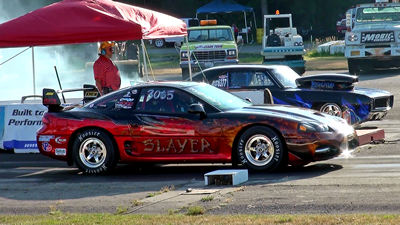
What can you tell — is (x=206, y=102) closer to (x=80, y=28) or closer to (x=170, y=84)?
(x=170, y=84)

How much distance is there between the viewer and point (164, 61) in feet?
150

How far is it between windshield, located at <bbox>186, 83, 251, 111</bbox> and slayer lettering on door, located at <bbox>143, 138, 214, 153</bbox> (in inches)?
23.5

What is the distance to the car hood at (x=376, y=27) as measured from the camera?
29944 mm

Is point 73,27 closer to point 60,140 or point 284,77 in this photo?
point 60,140

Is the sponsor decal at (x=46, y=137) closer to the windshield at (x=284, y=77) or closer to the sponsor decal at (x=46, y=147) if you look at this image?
the sponsor decal at (x=46, y=147)

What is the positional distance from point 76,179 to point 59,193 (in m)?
1.21

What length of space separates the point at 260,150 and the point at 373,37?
780 inches

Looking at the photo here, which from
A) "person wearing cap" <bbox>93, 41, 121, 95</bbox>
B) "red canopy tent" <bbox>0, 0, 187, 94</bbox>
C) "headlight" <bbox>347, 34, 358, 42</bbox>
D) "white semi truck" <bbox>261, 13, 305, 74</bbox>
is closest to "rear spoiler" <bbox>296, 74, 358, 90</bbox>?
"red canopy tent" <bbox>0, 0, 187, 94</bbox>

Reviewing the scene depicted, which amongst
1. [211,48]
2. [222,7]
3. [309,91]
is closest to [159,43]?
[222,7]

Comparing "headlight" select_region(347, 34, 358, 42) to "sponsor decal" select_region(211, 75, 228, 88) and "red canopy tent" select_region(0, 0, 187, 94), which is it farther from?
"red canopy tent" select_region(0, 0, 187, 94)

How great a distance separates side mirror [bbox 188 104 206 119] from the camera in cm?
1150

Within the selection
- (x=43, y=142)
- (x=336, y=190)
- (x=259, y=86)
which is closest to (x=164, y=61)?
(x=259, y=86)

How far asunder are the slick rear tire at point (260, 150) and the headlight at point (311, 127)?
33 cm

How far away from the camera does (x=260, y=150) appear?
1133 centimetres
